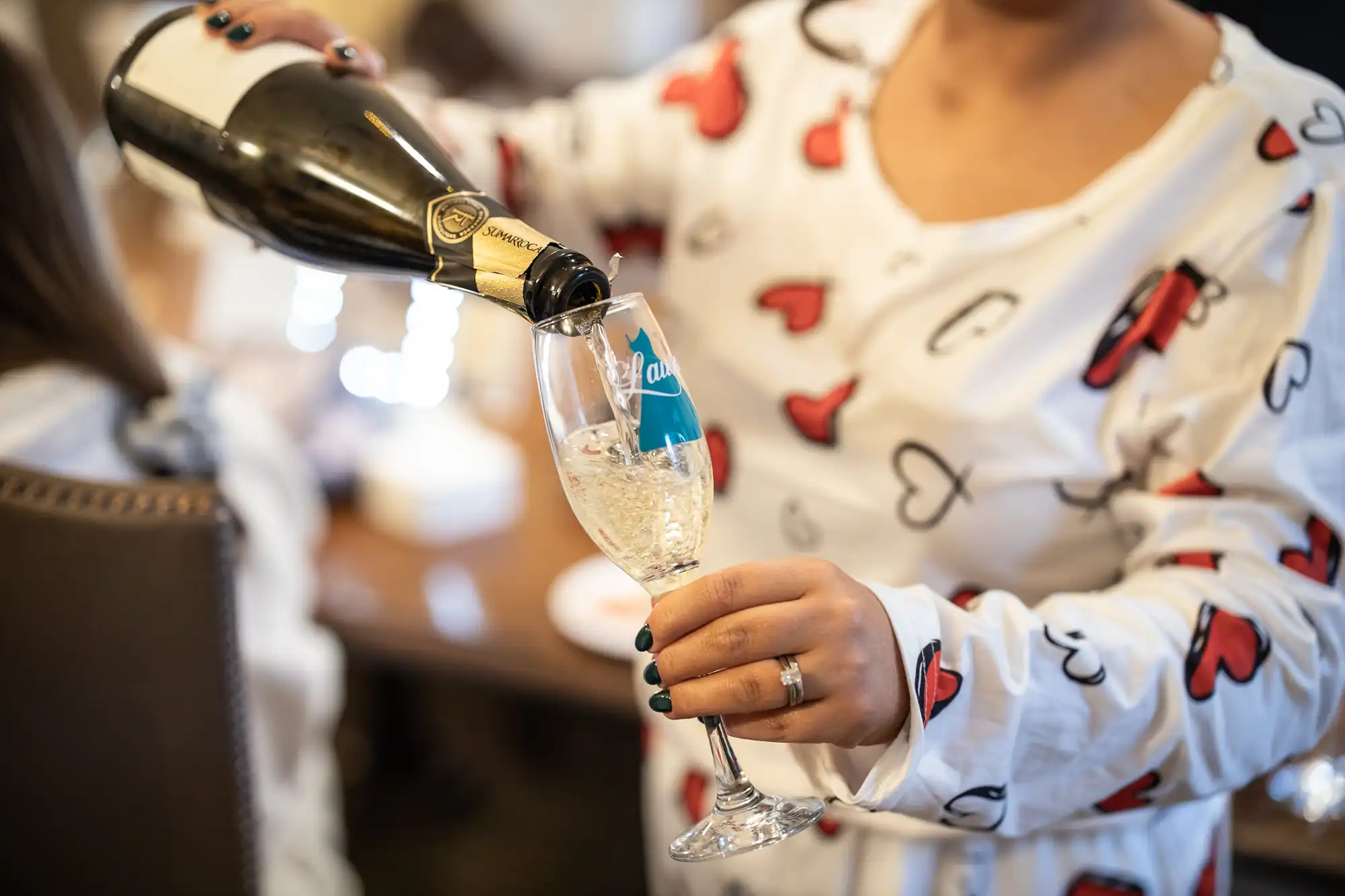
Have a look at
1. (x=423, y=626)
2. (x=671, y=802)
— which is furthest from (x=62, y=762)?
(x=671, y=802)

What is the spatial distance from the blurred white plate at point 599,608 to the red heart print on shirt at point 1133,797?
0.56 m

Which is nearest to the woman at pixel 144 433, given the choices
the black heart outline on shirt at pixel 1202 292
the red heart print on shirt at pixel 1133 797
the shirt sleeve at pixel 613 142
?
the shirt sleeve at pixel 613 142

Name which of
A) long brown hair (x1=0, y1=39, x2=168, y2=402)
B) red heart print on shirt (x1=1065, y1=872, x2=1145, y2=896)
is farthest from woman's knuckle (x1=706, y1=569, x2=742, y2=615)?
long brown hair (x1=0, y1=39, x2=168, y2=402)

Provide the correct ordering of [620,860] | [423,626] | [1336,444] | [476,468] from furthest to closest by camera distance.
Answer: [620,860] → [476,468] → [423,626] → [1336,444]

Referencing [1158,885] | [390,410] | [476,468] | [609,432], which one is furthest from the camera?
[390,410]

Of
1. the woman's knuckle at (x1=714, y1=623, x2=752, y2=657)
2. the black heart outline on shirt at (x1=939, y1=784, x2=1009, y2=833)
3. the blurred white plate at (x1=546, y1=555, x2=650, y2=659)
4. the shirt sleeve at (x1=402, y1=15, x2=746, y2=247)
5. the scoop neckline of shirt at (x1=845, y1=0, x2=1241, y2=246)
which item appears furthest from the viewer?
the blurred white plate at (x1=546, y1=555, x2=650, y2=659)

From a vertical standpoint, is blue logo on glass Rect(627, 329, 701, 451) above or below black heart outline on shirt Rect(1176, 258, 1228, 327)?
below

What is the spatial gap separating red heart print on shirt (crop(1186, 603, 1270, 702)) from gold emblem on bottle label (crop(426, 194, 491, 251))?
50 cm

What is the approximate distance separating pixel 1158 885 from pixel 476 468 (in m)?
0.96

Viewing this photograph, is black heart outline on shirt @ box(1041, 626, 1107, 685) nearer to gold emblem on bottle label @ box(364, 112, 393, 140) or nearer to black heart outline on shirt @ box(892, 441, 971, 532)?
black heart outline on shirt @ box(892, 441, 971, 532)

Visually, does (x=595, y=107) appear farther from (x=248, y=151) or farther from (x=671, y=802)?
(x=671, y=802)

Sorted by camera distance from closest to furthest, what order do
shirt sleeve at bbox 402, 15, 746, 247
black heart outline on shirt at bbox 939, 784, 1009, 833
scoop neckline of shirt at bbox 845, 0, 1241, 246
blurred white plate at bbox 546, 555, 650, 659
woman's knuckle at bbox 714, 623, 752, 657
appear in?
woman's knuckle at bbox 714, 623, 752, 657 → black heart outline on shirt at bbox 939, 784, 1009, 833 → scoop neckline of shirt at bbox 845, 0, 1241, 246 → shirt sleeve at bbox 402, 15, 746, 247 → blurred white plate at bbox 546, 555, 650, 659

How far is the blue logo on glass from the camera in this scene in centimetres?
58

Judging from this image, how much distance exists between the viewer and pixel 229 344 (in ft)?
5.39
